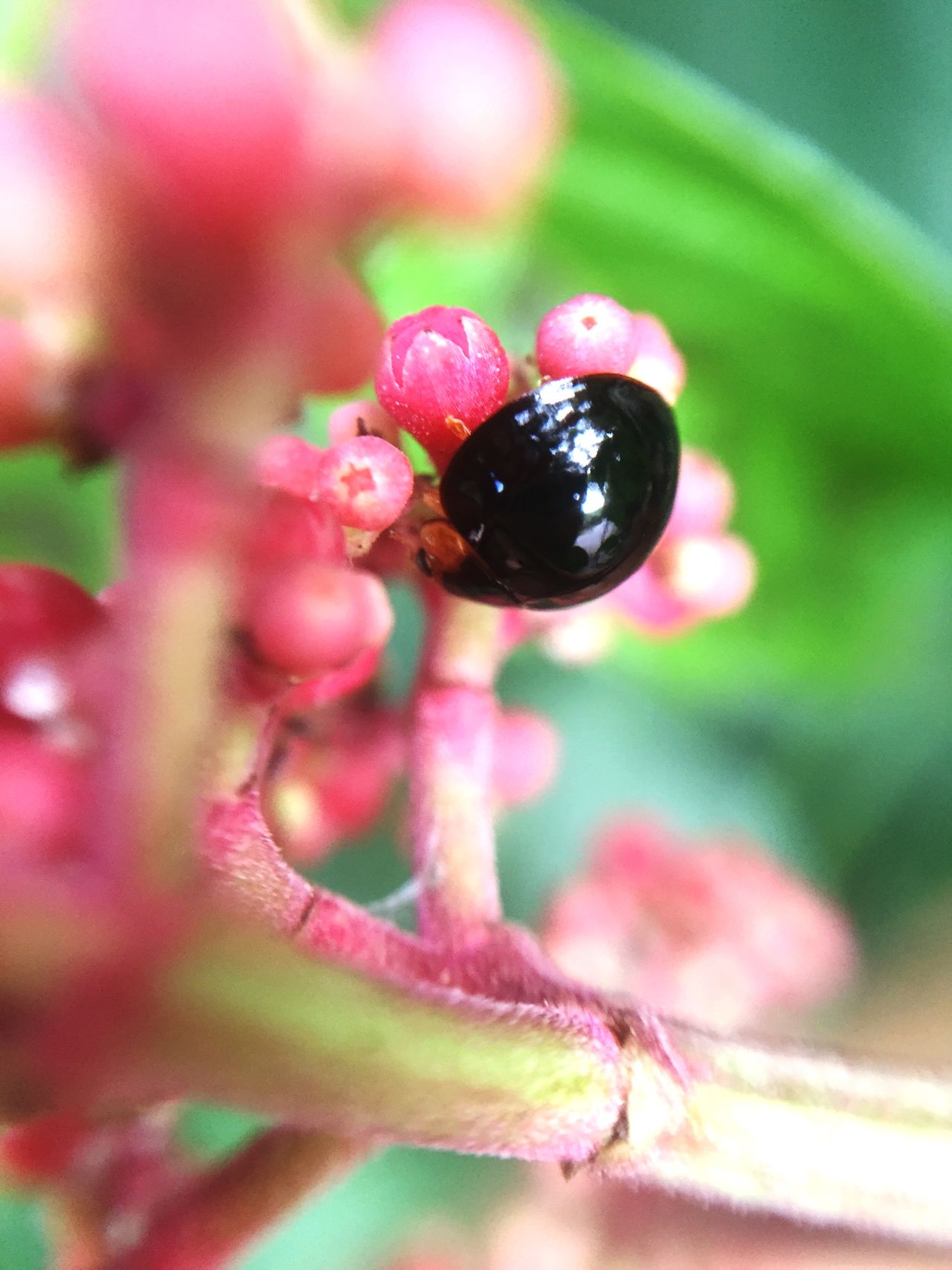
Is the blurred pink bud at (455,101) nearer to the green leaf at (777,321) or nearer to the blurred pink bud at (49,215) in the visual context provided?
the blurred pink bud at (49,215)

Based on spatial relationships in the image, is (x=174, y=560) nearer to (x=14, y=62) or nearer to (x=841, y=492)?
(x=14, y=62)

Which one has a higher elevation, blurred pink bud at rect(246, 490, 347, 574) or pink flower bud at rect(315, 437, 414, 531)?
pink flower bud at rect(315, 437, 414, 531)

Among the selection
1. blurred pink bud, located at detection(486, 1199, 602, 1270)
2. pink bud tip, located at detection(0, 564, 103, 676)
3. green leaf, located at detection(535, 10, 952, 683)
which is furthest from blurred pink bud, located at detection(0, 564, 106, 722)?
blurred pink bud, located at detection(486, 1199, 602, 1270)

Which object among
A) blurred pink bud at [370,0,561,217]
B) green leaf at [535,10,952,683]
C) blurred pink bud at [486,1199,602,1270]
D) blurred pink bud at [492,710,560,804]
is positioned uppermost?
green leaf at [535,10,952,683]

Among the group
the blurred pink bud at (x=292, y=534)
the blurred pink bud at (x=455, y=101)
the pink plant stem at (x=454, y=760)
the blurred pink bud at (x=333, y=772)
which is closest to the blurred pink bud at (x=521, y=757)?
the blurred pink bud at (x=333, y=772)

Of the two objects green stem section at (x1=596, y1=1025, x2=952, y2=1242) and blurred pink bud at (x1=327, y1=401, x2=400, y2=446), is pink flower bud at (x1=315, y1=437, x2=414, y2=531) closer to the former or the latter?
blurred pink bud at (x1=327, y1=401, x2=400, y2=446)

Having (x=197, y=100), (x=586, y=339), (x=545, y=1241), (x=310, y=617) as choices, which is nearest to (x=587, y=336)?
(x=586, y=339)
